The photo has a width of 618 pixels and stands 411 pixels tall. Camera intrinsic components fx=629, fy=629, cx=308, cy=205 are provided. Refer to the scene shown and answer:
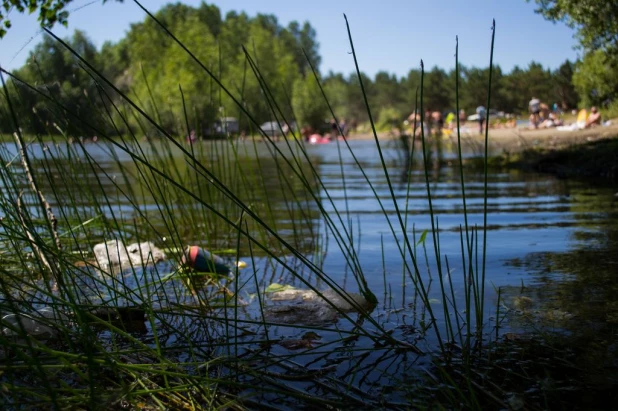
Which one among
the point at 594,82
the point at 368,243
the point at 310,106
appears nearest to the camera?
the point at 368,243

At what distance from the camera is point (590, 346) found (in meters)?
1.59

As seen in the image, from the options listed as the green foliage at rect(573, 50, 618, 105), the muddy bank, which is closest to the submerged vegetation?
the muddy bank

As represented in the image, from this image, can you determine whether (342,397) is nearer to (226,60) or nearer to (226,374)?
(226,374)

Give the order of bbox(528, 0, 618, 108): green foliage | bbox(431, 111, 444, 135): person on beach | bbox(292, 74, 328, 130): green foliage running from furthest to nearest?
bbox(292, 74, 328, 130): green foliage < bbox(431, 111, 444, 135): person on beach < bbox(528, 0, 618, 108): green foliage

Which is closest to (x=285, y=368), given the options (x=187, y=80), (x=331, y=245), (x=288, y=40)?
(x=331, y=245)

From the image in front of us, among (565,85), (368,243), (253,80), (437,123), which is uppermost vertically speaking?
(253,80)

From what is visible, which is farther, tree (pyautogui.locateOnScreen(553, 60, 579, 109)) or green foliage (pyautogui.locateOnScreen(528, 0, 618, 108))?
tree (pyautogui.locateOnScreen(553, 60, 579, 109))

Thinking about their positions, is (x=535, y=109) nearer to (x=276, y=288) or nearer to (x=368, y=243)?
(x=368, y=243)

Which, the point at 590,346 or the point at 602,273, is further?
the point at 602,273

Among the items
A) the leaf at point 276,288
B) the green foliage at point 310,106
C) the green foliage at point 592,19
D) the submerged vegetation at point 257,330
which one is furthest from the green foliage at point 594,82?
the green foliage at point 310,106

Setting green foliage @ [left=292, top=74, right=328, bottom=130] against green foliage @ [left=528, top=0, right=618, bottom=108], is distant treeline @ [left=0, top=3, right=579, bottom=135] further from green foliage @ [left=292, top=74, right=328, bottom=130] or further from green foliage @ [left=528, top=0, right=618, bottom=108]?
green foliage @ [left=528, top=0, right=618, bottom=108]

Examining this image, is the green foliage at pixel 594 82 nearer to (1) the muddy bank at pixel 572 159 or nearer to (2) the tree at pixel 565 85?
(2) the tree at pixel 565 85

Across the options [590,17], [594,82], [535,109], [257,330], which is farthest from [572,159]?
[594,82]

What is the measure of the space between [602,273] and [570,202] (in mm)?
2722
